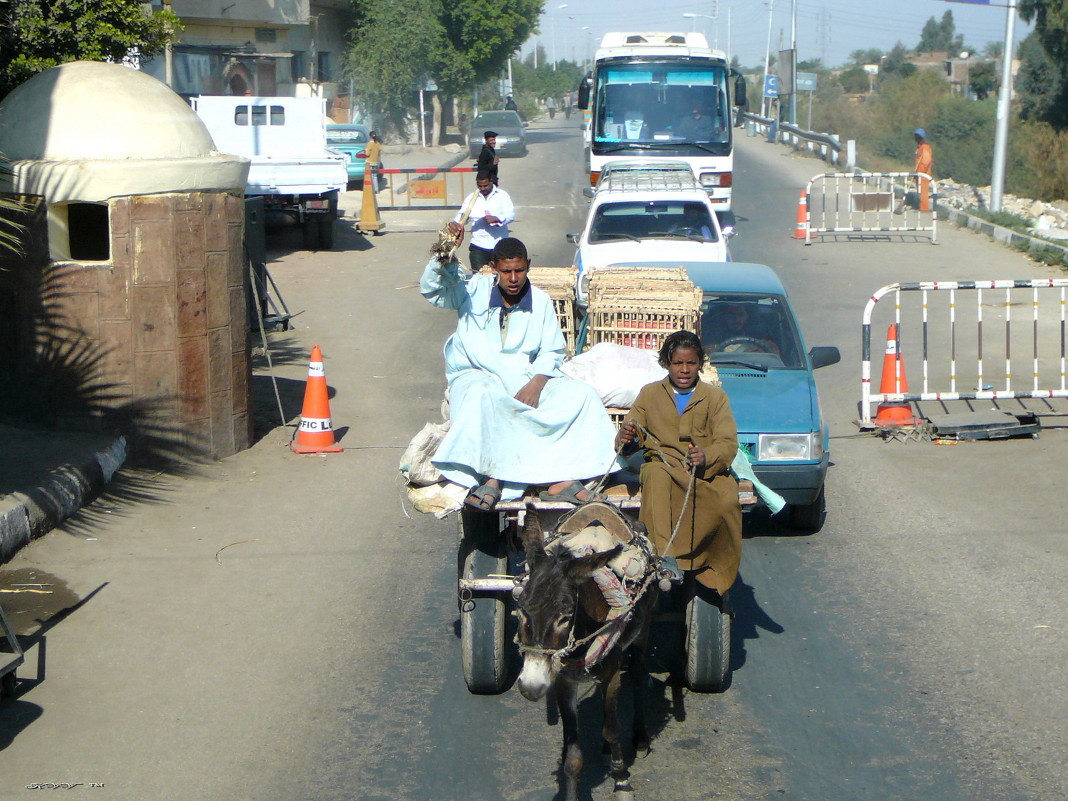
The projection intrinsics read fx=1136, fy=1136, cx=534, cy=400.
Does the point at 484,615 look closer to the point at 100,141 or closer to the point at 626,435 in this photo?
the point at 626,435

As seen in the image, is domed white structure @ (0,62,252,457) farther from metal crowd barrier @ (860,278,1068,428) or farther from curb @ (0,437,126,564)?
metal crowd barrier @ (860,278,1068,428)

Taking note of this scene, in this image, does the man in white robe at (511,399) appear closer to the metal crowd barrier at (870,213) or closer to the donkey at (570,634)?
the donkey at (570,634)

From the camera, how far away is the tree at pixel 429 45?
4219 centimetres

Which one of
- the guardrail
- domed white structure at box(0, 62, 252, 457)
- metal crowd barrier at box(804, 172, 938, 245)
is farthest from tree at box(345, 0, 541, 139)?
domed white structure at box(0, 62, 252, 457)

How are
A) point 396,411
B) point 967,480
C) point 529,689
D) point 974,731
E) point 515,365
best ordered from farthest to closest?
point 396,411, point 967,480, point 515,365, point 974,731, point 529,689

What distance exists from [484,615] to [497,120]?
4242 cm

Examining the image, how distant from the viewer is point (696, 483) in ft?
16.1

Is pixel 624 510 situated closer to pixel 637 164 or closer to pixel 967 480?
pixel 967 480

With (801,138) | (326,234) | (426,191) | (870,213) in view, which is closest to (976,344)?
(326,234)

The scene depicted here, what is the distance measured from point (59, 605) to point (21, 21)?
691 cm

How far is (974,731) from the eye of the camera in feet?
16.0

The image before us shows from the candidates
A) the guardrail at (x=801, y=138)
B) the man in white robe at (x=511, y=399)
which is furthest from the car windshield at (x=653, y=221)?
the guardrail at (x=801, y=138)

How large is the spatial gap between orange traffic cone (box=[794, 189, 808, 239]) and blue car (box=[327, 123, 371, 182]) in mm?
13313

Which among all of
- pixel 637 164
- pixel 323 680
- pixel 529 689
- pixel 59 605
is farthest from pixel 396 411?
pixel 637 164
